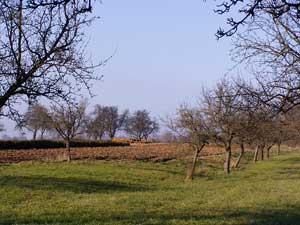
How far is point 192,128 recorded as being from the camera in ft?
116

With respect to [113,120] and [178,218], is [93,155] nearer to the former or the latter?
[178,218]

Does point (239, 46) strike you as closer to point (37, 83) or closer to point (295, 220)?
point (295, 220)

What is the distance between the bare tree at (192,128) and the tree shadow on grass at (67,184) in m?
9.44

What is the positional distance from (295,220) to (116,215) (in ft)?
14.3

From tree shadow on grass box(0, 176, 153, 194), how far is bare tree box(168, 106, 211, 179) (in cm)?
944

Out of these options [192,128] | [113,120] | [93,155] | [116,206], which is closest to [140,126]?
[113,120]

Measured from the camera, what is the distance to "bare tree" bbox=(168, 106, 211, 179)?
116 ft

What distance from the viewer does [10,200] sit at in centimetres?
1778

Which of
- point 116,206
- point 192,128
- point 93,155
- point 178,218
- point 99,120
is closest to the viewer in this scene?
point 178,218

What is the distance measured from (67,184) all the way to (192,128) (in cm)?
1348

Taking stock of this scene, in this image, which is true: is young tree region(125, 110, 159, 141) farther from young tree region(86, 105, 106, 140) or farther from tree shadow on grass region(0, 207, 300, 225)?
tree shadow on grass region(0, 207, 300, 225)

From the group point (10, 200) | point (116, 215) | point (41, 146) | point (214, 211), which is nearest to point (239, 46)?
point (214, 211)

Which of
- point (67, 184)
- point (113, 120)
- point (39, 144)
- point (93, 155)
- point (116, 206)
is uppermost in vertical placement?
point (113, 120)

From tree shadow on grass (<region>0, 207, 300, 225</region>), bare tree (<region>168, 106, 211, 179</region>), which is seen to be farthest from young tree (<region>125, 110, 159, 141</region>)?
tree shadow on grass (<region>0, 207, 300, 225</region>)
